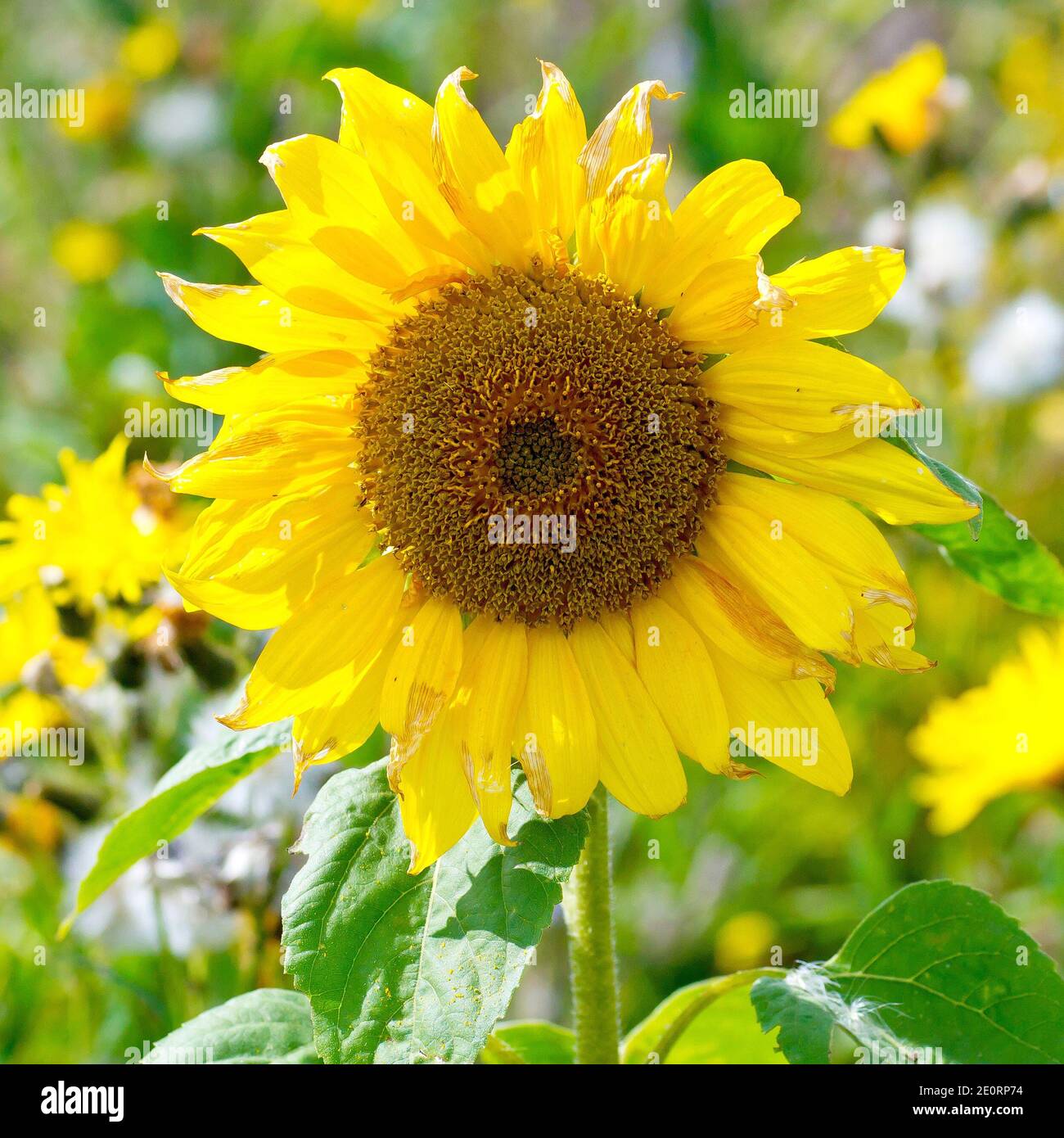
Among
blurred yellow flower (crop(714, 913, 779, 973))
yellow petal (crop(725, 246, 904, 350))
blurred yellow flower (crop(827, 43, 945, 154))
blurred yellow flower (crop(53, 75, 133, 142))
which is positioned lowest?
blurred yellow flower (crop(714, 913, 779, 973))

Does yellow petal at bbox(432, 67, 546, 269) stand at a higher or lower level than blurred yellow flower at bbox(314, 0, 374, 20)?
lower

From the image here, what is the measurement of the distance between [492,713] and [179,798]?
1.31ft

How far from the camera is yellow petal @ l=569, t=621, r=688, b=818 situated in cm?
123

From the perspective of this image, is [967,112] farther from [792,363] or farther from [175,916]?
[175,916]

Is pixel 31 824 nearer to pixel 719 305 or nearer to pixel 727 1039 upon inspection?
pixel 727 1039

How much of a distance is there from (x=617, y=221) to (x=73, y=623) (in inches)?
44.3

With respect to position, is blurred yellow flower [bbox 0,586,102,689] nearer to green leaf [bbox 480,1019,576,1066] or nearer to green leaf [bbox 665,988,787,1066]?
green leaf [bbox 480,1019,576,1066]

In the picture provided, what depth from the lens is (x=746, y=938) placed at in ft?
8.45

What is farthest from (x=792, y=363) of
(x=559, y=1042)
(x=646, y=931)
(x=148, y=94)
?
(x=148, y=94)

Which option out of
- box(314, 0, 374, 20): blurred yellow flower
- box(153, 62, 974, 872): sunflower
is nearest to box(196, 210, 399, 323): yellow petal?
box(153, 62, 974, 872): sunflower

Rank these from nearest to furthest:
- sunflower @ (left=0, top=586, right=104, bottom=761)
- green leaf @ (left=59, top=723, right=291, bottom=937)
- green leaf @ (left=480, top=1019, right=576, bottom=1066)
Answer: green leaf @ (left=59, top=723, right=291, bottom=937) < green leaf @ (left=480, top=1019, right=576, bottom=1066) < sunflower @ (left=0, top=586, right=104, bottom=761)

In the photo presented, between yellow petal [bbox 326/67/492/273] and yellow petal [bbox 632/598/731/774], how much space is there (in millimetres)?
443

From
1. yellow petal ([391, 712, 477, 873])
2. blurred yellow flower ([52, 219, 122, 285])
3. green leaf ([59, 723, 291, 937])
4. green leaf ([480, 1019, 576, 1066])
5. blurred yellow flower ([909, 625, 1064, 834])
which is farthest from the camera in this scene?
blurred yellow flower ([52, 219, 122, 285])
